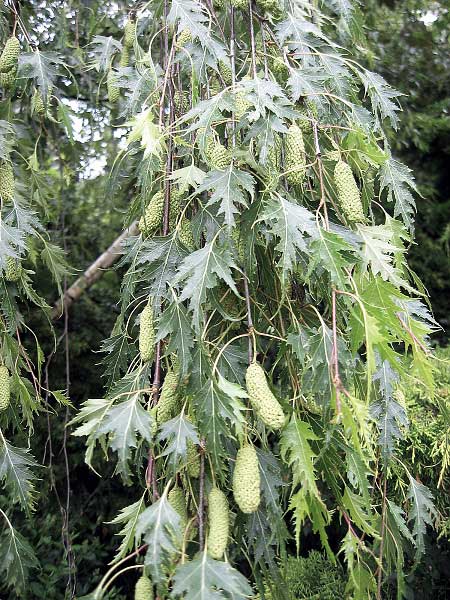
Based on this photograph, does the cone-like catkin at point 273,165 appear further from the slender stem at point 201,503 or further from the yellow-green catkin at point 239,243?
the slender stem at point 201,503

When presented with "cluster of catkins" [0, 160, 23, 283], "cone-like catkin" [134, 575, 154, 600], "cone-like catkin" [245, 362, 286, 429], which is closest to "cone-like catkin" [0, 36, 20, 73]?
"cluster of catkins" [0, 160, 23, 283]

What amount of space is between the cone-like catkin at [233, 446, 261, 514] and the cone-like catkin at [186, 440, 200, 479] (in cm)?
8

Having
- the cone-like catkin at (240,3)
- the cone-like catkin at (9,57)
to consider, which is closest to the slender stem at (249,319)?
the cone-like catkin at (240,3)

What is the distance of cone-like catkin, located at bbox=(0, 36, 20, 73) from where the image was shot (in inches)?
44.6

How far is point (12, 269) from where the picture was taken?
3.57 feet

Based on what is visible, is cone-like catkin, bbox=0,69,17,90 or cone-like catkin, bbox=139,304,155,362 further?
cone-like catkin, bbox=0,69,17,90

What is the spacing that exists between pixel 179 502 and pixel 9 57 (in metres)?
0.85

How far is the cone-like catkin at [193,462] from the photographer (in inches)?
29.0

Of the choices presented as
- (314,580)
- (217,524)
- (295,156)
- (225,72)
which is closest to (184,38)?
(225,72)

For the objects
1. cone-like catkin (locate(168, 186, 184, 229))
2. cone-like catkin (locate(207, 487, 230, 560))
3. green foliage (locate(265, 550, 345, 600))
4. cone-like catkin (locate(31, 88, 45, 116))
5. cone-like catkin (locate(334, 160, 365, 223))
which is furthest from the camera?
green foliage (locate(265, 550, 345, 600))

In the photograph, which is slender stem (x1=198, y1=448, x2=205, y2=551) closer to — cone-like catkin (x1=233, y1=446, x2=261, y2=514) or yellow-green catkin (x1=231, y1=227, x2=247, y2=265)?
cone-like catkin (x1=233, y1=446, x2=261, y2=514)

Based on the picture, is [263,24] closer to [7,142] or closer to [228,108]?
[228,108]

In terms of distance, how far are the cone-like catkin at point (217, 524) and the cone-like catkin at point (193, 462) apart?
0.05 meters

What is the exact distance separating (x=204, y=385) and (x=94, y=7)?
154 cm
